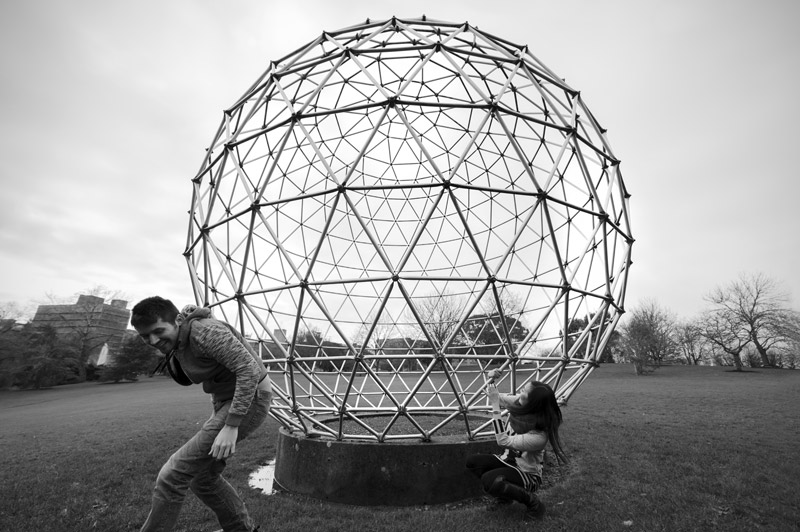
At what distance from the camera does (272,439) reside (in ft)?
38.0

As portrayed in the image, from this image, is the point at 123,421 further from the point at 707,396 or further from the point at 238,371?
the point at 707,396

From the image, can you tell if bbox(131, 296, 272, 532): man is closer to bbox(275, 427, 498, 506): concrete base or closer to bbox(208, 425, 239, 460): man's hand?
bbox(208, 425, 239, 460): man's hand

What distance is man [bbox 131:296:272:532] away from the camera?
12.6 feet

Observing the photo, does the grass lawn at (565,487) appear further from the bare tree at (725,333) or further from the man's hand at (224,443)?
the bare tree at (725,333)

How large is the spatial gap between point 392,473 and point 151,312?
Result: 418cm

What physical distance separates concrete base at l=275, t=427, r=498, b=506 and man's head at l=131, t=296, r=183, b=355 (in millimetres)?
3392

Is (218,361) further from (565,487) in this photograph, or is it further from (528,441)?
(565,487)

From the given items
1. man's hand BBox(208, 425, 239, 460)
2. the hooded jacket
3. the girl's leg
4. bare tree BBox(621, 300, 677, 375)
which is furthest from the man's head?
bare tree BBox(621, 300, 677, 375)

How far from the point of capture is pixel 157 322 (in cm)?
388

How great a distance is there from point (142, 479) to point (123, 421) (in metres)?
13.1

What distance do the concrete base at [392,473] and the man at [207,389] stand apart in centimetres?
208

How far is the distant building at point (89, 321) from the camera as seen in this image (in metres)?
59.7

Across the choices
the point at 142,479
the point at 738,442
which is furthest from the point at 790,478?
the point at 142,479

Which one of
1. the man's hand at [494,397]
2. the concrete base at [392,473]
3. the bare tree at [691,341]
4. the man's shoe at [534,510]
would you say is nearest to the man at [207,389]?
the concrete base at [392,473]
